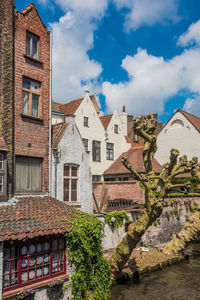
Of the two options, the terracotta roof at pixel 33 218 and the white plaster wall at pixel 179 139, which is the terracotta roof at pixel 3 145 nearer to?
the terracotta roof at pixel 33 218

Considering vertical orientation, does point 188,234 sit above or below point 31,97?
below

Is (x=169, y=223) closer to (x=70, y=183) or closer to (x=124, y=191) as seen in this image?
(x=124, y=191)

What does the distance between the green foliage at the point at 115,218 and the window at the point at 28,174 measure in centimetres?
466

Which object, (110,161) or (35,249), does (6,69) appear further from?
(110,161)

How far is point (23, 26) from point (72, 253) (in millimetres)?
11101

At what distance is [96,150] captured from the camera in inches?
1200

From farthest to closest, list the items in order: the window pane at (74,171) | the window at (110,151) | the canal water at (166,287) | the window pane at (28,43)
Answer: the window at (110,151), the window pane at (74,171), the window pane at (28,43), the canal water at (166,287)

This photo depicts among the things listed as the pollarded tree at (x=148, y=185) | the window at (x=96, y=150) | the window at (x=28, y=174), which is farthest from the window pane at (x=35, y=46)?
the window at (x=96, y=150)

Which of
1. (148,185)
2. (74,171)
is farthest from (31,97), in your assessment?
(148,185)

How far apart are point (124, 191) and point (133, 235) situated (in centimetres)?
1007

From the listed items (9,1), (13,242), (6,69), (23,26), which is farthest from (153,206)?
(9,1)

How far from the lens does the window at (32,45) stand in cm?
1464

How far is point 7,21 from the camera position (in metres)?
13.4

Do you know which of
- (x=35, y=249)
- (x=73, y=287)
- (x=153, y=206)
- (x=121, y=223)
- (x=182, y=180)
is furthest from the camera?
(x=182, y=180)
